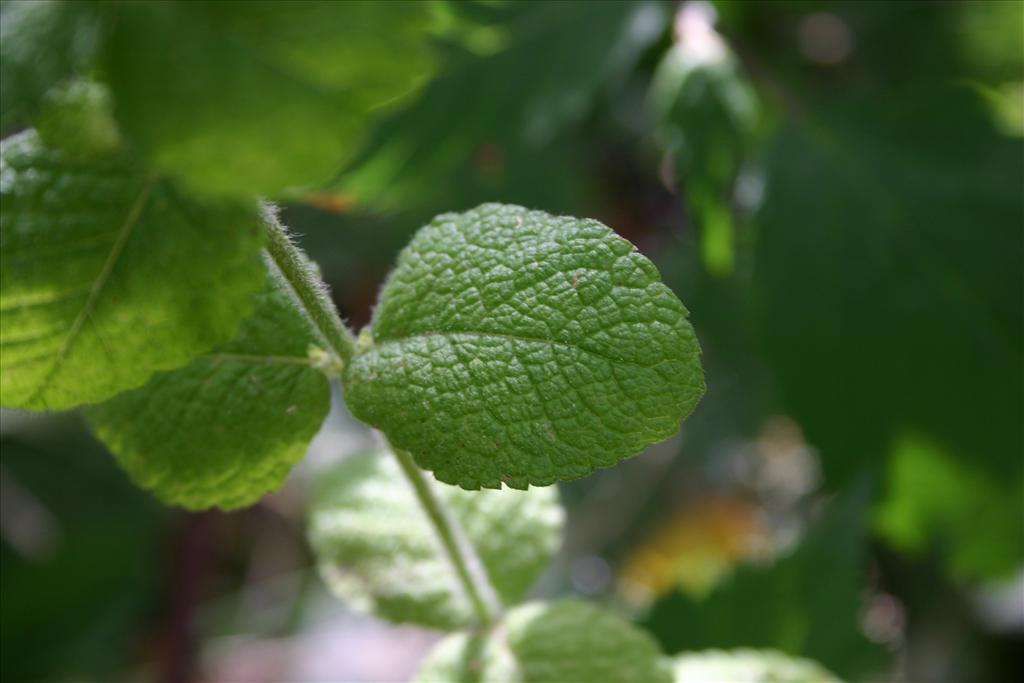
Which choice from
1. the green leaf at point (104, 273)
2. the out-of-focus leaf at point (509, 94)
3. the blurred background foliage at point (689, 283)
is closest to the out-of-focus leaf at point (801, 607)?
the blurred background foliage at point (689, 283)

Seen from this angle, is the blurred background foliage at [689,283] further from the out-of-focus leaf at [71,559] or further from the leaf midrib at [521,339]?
the leaf midrib at [521,339]

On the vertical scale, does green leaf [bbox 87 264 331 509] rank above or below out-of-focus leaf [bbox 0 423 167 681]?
above

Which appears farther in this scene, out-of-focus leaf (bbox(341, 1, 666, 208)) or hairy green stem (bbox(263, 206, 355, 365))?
out-of-focus leaf (bbox(341, 1, 666, 208))

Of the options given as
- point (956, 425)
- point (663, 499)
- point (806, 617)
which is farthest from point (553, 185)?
point (806, 617)

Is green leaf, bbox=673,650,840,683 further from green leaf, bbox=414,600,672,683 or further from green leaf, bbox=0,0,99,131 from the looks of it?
green leaf, bbox=0,0,99,131

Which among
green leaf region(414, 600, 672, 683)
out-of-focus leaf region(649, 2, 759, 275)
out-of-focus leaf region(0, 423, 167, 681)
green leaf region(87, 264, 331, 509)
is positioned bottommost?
out-of-focus leaf region(0, 423, 167, 681)

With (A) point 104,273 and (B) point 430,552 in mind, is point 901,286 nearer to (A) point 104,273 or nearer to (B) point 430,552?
(B) point 430,552

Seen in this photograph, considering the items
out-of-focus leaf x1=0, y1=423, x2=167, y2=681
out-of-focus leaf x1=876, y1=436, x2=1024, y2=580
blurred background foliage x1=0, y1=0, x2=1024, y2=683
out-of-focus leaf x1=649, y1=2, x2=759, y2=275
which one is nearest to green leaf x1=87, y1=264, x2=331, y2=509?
blurred background foliage x1=0, y1=0, x2=1024, y2=683

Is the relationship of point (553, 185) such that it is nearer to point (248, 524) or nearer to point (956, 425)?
point (956, 425)
